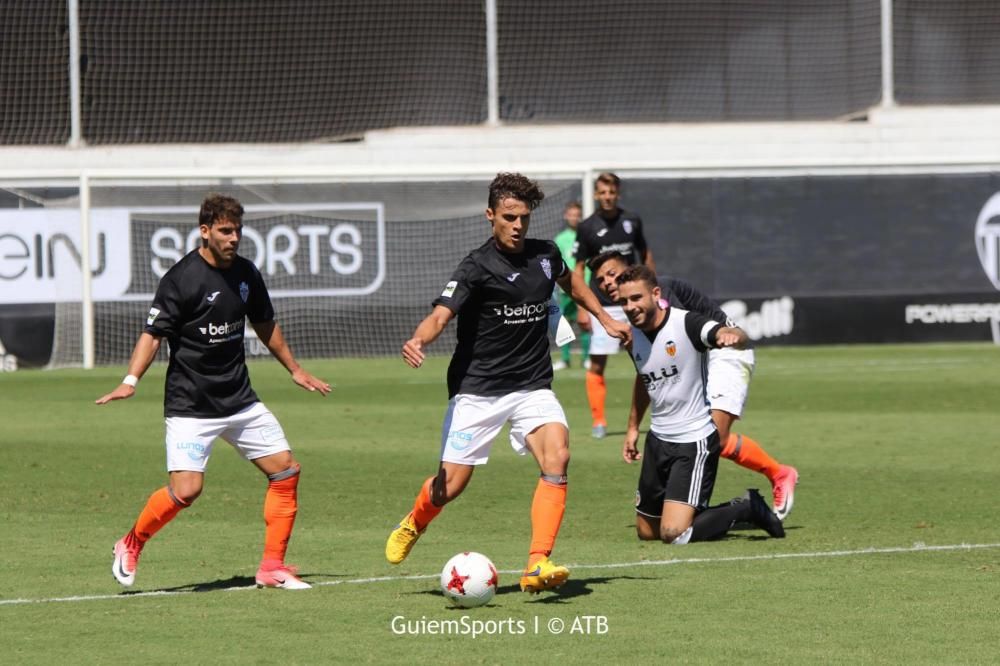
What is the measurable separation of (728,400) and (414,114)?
21.5 meters

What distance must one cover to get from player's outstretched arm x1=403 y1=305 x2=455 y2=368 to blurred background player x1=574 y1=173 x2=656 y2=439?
6684 millimetres

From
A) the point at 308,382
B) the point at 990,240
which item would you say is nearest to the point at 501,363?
the point at 308,382

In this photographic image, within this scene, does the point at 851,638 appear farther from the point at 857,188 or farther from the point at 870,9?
the point at 870,9

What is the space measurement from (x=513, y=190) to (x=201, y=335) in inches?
66.8

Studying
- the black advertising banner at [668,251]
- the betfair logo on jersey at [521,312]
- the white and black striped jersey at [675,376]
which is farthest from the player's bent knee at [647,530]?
the black advertising banner at [668,251]

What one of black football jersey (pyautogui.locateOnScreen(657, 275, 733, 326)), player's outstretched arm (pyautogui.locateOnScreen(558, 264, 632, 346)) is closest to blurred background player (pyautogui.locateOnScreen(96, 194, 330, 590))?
player's outstretched arm (pyautogui.locateOnScreen(558, 264, 632, 346))

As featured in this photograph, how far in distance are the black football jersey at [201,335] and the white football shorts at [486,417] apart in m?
1.06

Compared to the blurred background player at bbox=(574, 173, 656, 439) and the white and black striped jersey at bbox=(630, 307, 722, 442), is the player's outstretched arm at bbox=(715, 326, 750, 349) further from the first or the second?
the blurred background player at bbox=(574, 173, 656, 439)

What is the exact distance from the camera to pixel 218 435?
7977 millimetres

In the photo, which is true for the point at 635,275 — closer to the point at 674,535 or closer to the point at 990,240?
the point at 674,535

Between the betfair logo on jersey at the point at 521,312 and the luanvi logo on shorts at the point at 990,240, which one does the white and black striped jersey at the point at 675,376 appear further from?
the luanvi logo on shorts at the point at 990,240

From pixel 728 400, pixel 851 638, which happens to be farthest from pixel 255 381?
pixel 851 638

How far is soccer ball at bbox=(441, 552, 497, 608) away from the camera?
7.18 metres

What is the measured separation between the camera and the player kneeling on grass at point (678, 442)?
9406 millimetres
